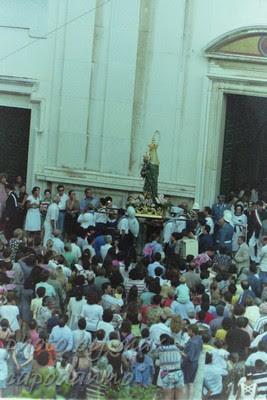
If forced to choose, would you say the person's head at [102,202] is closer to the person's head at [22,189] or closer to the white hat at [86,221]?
the white hat at [86,221]

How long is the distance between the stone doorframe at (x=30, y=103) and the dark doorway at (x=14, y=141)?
1.09ft

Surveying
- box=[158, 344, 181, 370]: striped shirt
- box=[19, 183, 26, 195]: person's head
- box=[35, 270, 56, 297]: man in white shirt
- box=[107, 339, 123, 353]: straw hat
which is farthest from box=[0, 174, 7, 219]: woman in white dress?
box=[158, 344, 181, 370]: striped shirt

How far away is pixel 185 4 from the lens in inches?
1243

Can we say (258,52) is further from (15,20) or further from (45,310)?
(45,310)

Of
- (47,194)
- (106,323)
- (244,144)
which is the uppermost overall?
(244,144)

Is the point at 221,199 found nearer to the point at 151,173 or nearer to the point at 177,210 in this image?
the point at 177,210

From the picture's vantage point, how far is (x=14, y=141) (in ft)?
109

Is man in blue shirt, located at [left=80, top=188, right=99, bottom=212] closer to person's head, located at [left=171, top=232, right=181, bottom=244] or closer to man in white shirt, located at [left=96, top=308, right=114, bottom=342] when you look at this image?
person's head, located at [left=171, top=232, right=181, bottom=244]

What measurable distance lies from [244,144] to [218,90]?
1.81 metres

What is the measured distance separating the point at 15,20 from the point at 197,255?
27.8ft

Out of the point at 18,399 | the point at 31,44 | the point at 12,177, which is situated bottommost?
the point at 18,399

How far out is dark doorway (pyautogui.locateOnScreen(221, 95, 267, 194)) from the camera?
3225cm

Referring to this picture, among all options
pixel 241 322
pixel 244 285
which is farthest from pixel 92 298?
pixel 244 285

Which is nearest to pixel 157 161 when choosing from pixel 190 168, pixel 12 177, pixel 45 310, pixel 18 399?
pixel 190 168
